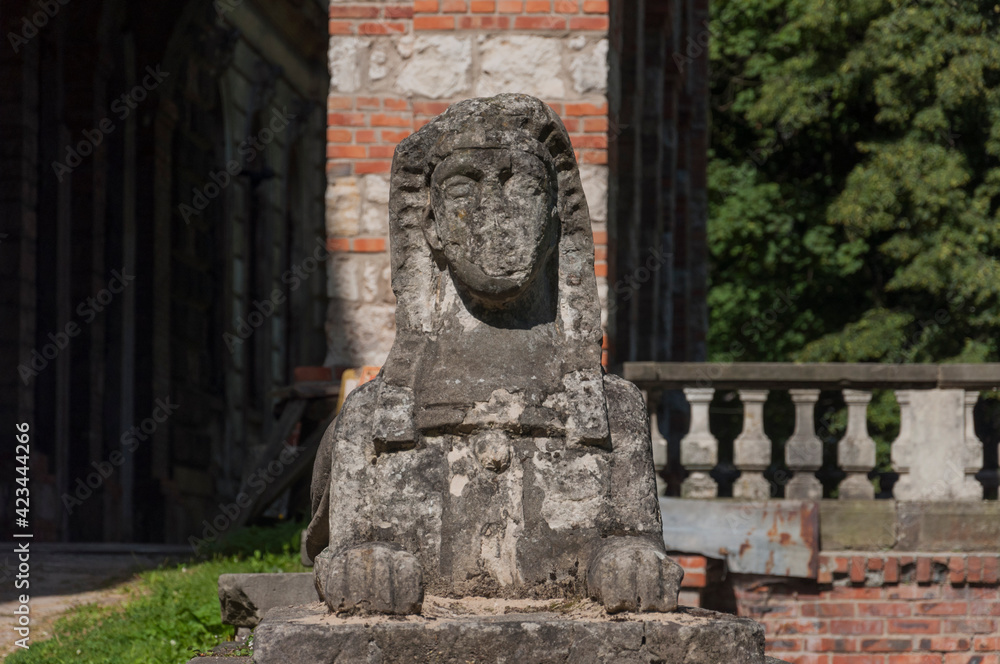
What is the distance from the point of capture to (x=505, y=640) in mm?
3223

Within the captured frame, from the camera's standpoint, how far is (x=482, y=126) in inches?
150

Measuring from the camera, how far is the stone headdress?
3771 mm

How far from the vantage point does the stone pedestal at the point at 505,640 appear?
10.5 feet

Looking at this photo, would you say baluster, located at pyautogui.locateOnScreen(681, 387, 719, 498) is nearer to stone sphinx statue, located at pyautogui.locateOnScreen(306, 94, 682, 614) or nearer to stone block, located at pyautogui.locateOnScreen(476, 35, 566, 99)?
stone block, located at pyautogui.locateOnScreen(476, 35, 566, 99)

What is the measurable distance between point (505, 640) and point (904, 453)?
14.9ft

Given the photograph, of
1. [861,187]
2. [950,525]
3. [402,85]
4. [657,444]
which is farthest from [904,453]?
[861,187]

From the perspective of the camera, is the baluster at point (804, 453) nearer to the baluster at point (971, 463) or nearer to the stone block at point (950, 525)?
the stone block at point (950, 525)

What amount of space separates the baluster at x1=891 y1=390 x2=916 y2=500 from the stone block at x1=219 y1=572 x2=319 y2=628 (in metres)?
3.36

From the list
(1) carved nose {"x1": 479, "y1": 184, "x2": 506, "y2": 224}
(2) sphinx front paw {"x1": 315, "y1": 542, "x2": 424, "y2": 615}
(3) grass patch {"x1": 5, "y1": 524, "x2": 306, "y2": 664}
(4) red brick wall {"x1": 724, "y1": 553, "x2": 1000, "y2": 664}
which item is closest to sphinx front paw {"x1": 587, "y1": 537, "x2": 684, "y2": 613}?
(2) sphinx front paw {"x1": 315, "y1": 542, "x2": 424, "y2": 615}

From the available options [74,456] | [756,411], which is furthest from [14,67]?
[756,411]

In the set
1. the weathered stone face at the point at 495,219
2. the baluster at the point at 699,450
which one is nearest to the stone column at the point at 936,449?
the baluster at the point at 699,450

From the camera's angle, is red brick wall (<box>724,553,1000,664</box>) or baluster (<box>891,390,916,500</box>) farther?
baluster (<box>891,390,916,500</box>)

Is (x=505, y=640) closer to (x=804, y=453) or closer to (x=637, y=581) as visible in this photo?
(x=637, y=581)

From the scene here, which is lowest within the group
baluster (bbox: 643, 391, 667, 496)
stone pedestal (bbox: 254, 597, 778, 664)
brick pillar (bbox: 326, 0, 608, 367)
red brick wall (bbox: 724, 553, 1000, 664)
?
red brick wall (bbox: 724, 553, 1000, 664)
